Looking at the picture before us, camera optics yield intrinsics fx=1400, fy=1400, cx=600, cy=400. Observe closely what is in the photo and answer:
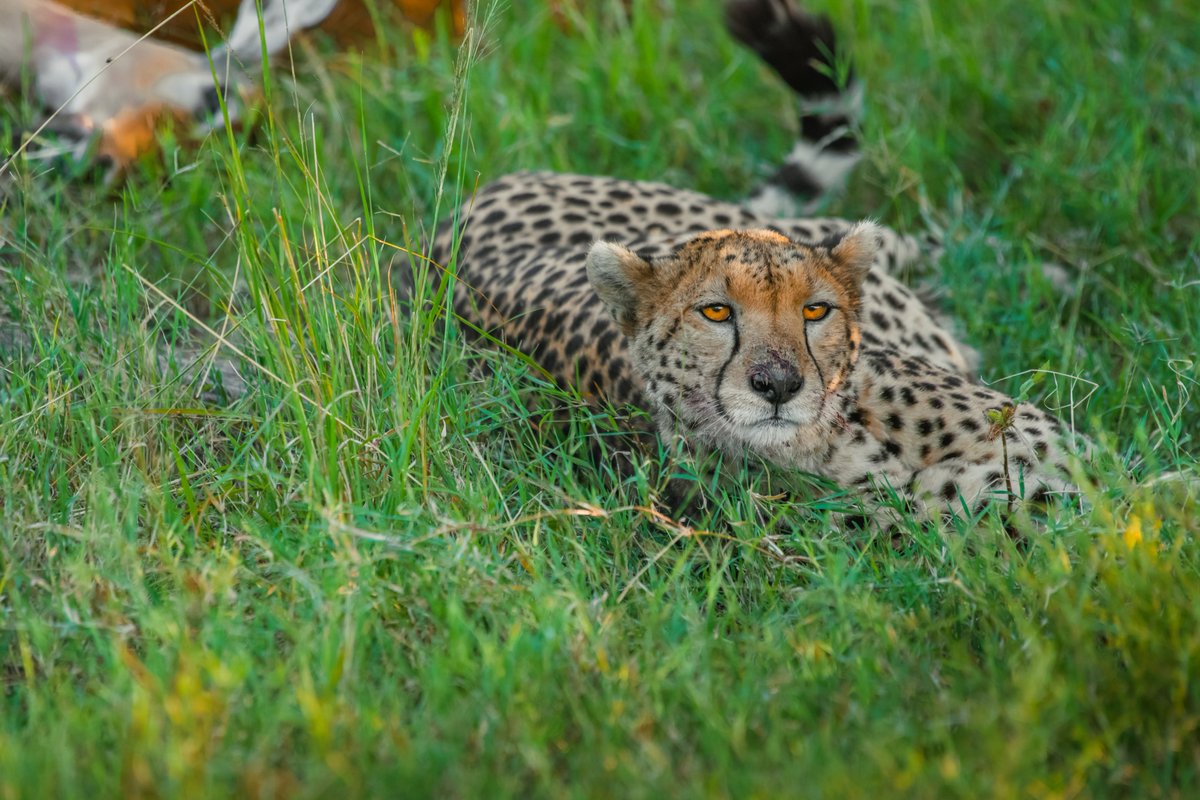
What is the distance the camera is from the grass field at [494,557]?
208 cm

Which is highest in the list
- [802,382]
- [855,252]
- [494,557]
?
[855,252]

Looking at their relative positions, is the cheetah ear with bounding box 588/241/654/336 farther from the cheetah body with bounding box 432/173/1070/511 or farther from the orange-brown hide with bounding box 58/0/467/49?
the orange-brown hide with bounding box 58/0/467/49

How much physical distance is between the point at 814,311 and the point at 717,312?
0.67 feet

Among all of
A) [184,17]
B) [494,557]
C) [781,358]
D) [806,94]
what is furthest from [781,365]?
[184,17]

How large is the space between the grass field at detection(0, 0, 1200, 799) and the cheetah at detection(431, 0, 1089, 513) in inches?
5.8

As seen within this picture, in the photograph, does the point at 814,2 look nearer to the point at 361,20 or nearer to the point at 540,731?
the point at 361,20

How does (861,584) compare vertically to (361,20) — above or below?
below

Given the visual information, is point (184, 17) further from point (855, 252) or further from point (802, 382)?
point (802, 382)

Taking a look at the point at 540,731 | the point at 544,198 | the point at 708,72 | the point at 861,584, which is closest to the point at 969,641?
the point at 861,584

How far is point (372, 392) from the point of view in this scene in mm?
3004

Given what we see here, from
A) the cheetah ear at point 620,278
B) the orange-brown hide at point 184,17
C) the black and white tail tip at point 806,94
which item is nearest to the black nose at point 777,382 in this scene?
the cheetah ear at point 620,278

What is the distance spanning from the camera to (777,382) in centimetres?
272

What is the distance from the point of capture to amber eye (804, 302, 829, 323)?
287cm

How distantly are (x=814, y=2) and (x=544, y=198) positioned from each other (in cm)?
189
